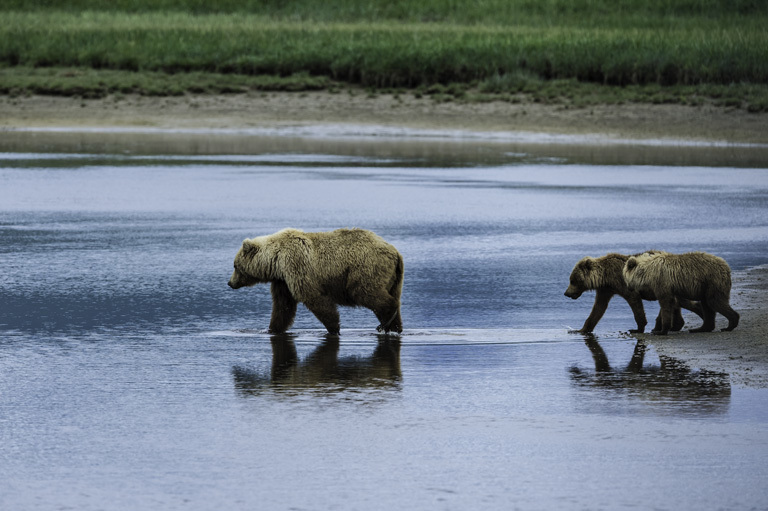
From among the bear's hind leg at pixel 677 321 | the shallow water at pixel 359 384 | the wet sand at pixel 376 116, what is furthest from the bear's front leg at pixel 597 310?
the wet sand at pixel 376 116

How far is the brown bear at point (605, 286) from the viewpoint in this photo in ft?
31.4

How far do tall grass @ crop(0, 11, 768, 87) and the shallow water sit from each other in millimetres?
19933

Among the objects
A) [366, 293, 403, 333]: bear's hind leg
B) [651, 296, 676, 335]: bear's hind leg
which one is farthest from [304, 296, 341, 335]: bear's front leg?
[651, 296, 676, 335]: bear's hind leg

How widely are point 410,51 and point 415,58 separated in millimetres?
735

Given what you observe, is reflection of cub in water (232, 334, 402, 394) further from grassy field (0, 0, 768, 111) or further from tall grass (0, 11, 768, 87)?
tall grass (0, 11, 768, 87)

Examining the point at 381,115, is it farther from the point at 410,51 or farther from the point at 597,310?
the point at 597,310

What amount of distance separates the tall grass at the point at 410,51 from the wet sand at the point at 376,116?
8.46ft

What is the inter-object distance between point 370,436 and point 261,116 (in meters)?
26.9

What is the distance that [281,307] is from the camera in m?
9.57

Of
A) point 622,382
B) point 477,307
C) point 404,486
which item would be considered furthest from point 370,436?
point 477,307

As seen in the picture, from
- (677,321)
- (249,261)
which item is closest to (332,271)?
(249,261)

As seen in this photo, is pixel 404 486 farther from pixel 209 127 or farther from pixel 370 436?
pixel 209 127

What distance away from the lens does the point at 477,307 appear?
34.7 ft

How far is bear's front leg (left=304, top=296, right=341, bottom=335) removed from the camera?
9.34m
